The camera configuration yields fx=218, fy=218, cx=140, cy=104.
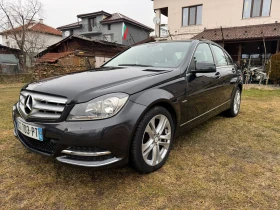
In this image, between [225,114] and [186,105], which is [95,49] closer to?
[225,114]

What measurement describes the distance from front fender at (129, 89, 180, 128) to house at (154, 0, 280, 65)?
473 inches

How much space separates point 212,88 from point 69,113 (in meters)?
2.09

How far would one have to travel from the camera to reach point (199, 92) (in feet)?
9.06

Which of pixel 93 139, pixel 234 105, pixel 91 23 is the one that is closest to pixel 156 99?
pixel 93 139

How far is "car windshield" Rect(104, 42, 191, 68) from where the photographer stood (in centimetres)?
279

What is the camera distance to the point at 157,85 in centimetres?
Result: 219

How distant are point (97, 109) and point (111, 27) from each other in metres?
28.6

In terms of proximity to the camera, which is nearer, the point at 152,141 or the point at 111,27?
the point at 152,141

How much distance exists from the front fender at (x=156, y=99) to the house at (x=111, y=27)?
25.6 m

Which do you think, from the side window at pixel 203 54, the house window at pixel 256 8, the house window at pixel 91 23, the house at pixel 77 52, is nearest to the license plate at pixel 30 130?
the side window at pixel 203 54

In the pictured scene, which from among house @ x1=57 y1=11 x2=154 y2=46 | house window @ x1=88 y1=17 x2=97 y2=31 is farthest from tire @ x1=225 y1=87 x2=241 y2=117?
house window @ x1=88 y1=17 x2=97 y2=31

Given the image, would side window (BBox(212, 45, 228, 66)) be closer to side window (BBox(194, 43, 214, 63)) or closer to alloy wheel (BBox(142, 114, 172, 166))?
side window (BBox(194, 43, 214, 63))

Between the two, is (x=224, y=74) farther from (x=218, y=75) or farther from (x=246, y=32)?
(x=246, y=32)

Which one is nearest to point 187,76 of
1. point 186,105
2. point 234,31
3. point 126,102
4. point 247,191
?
point 186,105
